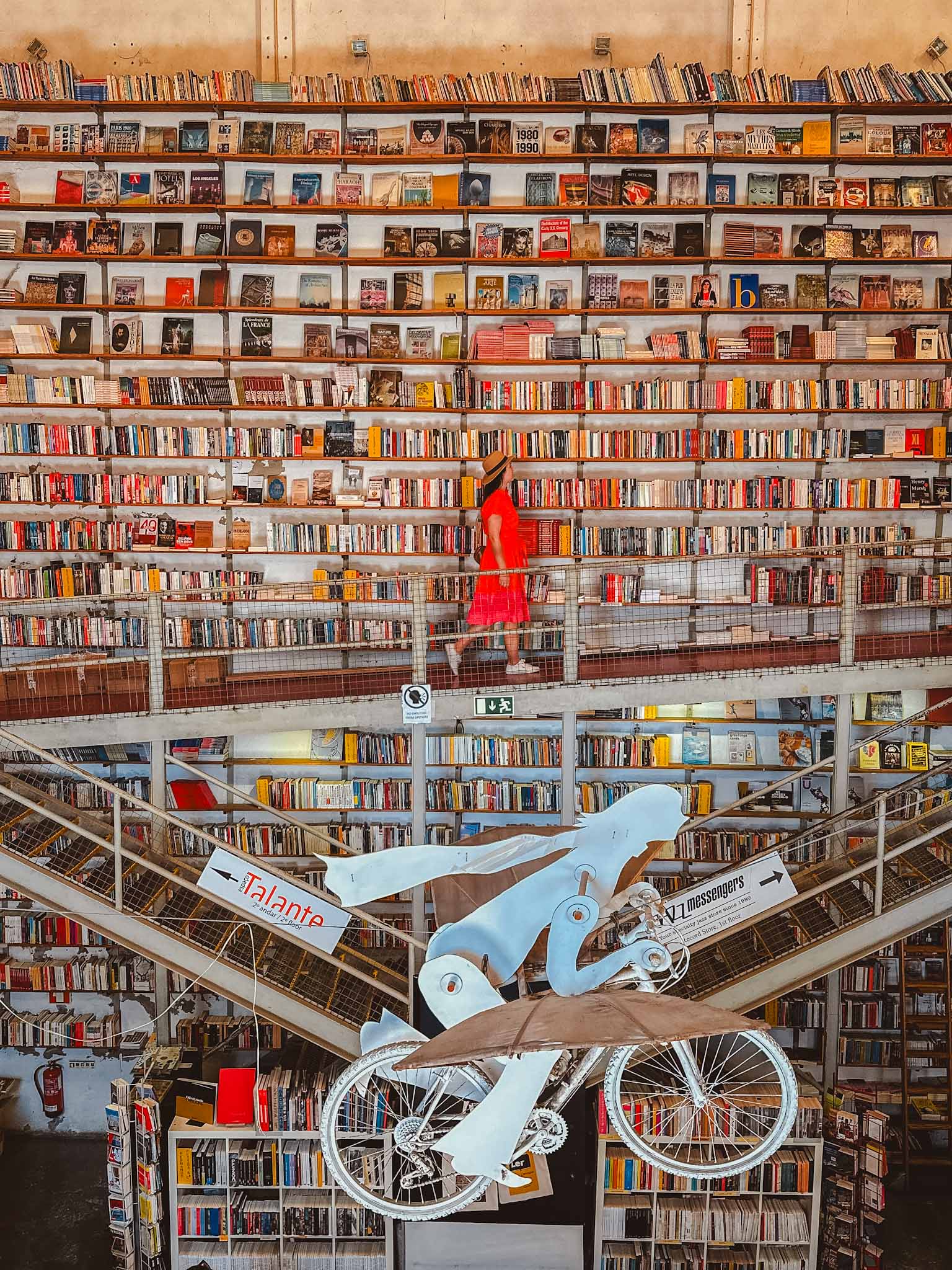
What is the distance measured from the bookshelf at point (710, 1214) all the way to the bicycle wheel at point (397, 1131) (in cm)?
75

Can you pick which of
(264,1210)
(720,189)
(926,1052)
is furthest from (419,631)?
(926,1052)

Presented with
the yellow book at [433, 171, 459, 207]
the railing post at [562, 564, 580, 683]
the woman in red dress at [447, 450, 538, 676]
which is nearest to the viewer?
the railing post at [562, 564, 580, 683]

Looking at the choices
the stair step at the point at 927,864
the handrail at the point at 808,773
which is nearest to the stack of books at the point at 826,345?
the handrail at the point at 808,773

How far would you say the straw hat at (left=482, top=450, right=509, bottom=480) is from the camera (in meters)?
5.11

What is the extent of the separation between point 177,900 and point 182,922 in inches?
14.3

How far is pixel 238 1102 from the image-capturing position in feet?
14.9

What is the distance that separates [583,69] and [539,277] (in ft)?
3.90

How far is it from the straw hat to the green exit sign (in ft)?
4.11

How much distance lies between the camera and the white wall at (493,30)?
5.79 meters

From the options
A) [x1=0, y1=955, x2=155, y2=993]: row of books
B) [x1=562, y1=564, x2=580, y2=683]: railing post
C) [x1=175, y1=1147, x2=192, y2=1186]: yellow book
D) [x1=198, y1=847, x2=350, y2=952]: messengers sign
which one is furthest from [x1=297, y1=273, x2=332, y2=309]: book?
[x1=175, y1=1147, x2=192, y2=1186]: yellow book

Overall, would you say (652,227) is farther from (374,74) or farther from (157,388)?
(157,388)

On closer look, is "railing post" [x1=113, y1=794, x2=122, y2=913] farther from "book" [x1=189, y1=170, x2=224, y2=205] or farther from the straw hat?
"book" [x1=189, y1=170, x2=224, y2=205]

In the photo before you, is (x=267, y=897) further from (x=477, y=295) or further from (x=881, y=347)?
(x=881, y=347)

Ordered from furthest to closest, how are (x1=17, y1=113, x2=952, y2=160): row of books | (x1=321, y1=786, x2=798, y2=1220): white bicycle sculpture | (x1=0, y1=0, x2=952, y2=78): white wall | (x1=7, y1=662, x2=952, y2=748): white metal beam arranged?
(x1=0, y1=0, x2=952, y2=78): white wall → (x1=17, y1=113, x2=952, y2=160): row of books → (x1=7, y1=662, x2=952, y2=748): white metal beam → (x1=321, y1=786, x2=798, y2=1220): white bicycle sculpture
